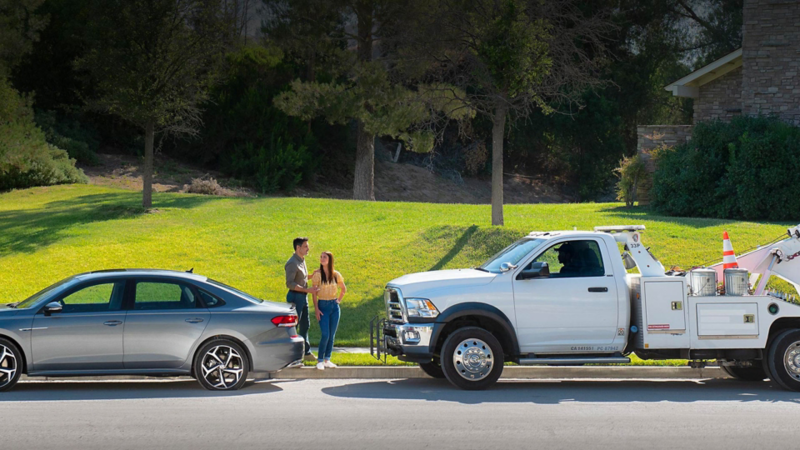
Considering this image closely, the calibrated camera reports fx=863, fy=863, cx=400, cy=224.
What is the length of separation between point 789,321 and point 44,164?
85.6 feet

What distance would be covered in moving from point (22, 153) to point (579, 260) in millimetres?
24047

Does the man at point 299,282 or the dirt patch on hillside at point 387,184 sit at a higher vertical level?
the dirt patch on hillside at point 387,184

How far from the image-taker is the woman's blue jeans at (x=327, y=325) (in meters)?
11.7

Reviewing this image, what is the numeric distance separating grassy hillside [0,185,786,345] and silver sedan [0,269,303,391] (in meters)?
3.91

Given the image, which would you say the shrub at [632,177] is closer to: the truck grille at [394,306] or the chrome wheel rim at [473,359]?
the truck grille at [394,306]

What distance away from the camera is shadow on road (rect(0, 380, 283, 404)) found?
9859mm

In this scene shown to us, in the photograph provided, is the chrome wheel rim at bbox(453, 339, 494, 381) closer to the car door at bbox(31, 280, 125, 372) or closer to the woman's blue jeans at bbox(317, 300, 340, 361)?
the woman's blue jeans at bbox(317, 300, 340, 361)

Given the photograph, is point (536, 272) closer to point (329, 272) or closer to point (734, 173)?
point (329, 272)

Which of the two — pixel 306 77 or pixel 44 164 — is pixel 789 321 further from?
pixel 306 77

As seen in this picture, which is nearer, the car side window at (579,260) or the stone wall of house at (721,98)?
the car side window at (579,260)

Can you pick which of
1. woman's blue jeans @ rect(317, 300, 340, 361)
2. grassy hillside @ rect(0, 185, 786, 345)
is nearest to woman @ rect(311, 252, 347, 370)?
woman's blue jeans @ rect(317, 300, 340, 361)

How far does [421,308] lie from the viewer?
10.4 m

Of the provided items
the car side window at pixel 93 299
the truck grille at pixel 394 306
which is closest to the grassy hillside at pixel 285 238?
the truck grille at pixel 394 306

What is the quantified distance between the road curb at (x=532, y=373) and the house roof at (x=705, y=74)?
18.7 m
